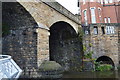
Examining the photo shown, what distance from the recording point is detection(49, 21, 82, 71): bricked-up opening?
35.6ft

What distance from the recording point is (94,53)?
11.6m

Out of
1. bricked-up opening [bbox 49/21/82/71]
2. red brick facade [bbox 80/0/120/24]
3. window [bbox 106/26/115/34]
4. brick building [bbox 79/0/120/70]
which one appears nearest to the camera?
bricked-up opening [bbox 49/21/82/71]

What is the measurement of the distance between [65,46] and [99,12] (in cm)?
1464

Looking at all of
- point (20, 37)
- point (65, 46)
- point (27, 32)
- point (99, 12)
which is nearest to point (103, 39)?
point (65, 46)

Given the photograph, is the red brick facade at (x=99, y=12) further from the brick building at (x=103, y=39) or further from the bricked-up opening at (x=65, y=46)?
the bricked-up opening at (x=65, y=46)

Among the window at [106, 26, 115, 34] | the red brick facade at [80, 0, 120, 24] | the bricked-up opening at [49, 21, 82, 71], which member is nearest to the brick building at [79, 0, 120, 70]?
the window at [106, 26, 115, 34]

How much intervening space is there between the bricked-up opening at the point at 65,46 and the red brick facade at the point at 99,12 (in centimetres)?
1006

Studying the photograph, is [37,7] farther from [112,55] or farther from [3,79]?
[112,55]

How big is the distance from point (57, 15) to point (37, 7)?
1.96m

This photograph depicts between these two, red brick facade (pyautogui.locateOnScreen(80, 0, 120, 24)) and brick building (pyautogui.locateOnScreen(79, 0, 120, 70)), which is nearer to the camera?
brick building (pyautogui.locateOnScreen(79, 0, 120, 70))

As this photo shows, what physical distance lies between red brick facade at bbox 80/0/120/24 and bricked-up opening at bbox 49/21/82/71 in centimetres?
1006

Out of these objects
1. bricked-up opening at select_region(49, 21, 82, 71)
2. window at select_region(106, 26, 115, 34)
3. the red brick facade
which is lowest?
bricked-up opening at select_region(49, 21, 82, 71)

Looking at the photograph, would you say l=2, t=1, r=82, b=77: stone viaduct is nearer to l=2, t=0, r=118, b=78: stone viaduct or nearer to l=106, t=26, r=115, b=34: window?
l=2, t=0, r=118, b=78: stone viaduct

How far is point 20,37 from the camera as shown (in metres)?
5.80
